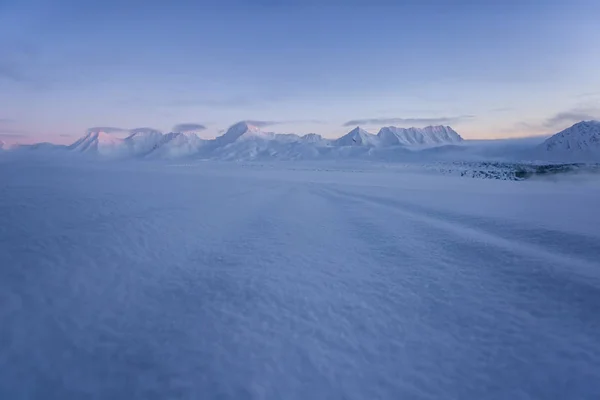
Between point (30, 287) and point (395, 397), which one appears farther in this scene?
point (30, 287)

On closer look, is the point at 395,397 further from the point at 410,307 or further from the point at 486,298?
the point at 486,298

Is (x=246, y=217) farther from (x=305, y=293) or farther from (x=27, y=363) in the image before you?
(x=27, y=363)

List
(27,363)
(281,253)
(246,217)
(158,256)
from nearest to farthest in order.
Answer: (27,363)
(158,256)
(281,253)
(246,217)

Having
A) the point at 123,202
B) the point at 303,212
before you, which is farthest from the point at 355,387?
the point at 123,202

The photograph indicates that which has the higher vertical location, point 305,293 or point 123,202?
point 123,202

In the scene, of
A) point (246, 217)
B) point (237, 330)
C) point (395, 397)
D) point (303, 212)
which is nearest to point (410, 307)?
point (395, 397)

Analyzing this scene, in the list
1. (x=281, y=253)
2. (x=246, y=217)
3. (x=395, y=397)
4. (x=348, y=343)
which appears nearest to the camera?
(x=395, y=397)
